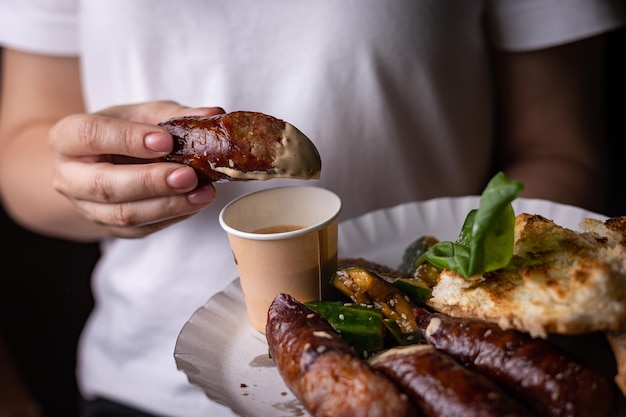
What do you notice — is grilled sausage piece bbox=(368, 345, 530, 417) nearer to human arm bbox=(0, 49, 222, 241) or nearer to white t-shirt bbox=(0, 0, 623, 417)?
human arm bbox=(0, 49, 222, 241)

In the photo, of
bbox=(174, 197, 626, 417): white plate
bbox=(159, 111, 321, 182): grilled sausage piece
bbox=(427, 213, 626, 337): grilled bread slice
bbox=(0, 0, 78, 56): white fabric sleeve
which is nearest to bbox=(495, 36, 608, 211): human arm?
bbox=(174, 197, 626, 417): white plate

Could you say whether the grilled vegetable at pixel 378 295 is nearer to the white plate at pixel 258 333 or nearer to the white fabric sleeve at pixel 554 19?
the white plate at pixel 258 333

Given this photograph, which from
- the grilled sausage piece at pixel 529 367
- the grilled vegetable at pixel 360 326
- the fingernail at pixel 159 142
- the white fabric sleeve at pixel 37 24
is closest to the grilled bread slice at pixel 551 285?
the grilled sausage piece at pixel 529 367

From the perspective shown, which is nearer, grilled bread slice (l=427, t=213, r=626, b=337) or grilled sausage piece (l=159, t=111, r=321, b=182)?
grilled bread slice (l=427, t=213, r=626, b=337)

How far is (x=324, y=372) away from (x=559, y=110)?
63.3 inches

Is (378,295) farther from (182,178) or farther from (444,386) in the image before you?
(182,178)

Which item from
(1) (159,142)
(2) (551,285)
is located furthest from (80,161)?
(2) (551,285)

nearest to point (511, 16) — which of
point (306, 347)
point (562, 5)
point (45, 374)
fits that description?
point (562, 5)

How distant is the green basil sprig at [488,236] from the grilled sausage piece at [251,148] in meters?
0.34

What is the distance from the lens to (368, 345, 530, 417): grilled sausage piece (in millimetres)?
985

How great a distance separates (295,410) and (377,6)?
1274 mm

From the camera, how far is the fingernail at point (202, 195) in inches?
57.2

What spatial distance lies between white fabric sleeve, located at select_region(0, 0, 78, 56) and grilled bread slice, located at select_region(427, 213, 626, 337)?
162cm

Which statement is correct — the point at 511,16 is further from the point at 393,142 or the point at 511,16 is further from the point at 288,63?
the point at 288,63
